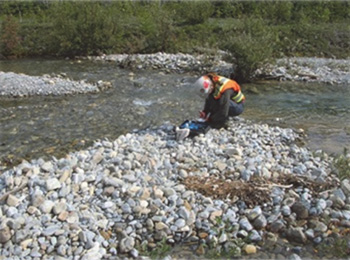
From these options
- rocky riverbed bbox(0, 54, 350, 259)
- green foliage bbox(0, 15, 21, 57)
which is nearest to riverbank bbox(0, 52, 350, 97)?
green foliage bbox(0, 15, 21, 57)

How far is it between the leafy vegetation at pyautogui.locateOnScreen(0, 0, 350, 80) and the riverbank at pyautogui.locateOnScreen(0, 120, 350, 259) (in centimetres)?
1142

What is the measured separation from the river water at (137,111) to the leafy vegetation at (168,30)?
4704 millimetres

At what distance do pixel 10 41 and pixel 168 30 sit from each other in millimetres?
8141

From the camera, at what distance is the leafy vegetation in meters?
21.0

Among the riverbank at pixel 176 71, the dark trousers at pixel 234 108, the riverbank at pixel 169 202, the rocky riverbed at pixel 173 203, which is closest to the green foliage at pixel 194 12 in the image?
the riverbank at pixel 176 71

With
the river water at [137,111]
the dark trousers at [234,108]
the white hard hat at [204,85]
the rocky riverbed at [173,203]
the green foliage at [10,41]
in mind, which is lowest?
the green foliage at [10,41]

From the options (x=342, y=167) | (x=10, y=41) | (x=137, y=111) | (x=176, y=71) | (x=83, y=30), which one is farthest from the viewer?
(x=83, y=30)

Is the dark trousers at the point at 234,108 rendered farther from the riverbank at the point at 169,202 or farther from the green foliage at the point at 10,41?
the green foliage at the point at 10,41

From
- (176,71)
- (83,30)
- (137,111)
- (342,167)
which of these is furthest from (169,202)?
(83,30)

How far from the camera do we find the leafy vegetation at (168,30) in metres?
21.0

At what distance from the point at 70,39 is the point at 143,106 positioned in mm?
11250

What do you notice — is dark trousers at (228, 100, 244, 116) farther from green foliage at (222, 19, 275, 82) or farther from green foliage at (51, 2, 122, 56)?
green foliage at (51, 2, 122, 56)

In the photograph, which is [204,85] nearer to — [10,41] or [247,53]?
[247,53]

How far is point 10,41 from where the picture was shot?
817 inches
